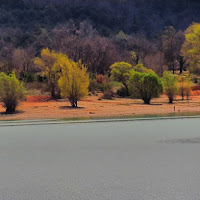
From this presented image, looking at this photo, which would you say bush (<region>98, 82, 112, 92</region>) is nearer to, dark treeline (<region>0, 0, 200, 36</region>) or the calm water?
the calm water

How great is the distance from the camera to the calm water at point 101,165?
6238 mm

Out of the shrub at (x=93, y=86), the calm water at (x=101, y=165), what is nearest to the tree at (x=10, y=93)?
the calm water at (x=101, y=165)

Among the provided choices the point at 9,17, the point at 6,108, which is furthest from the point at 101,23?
the point at 6,108

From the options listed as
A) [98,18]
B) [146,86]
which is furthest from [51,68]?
[98,18]

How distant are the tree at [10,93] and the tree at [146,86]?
11.0 m

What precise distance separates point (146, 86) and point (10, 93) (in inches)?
476

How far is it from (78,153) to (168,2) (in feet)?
551

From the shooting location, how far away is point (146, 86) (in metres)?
32.1

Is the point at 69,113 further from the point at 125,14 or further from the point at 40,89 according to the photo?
the point at 125,14

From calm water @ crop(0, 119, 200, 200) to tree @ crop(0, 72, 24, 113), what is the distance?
11650 millimetres

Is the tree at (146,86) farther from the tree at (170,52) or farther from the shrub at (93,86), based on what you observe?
the tree at (170,52)

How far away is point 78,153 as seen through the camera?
957cm

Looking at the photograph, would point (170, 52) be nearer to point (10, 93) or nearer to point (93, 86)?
point (93, 86)

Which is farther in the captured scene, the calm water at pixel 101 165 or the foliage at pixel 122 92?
the foliage at pixel 122 92
